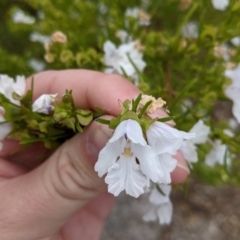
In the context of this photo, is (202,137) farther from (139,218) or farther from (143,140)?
(139,218)

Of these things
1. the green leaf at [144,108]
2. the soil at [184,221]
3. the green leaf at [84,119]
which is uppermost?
the green leaf at [84,119]

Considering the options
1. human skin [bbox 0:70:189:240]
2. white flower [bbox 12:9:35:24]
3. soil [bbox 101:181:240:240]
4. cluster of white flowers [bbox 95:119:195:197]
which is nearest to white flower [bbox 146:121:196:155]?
cluster of white flowers [bbox 95:119:195:197]

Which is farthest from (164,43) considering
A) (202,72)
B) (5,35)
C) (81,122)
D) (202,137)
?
(5,35)

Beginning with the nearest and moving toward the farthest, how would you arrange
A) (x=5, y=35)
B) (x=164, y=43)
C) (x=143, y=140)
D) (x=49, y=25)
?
1. (x=143, y=140)
2. (x=164, y=43)
3. (x=49, y=25)
4. (x=5, y=35)

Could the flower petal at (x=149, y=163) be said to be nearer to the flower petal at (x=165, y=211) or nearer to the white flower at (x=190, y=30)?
the flower petal at (x=165, y=211)

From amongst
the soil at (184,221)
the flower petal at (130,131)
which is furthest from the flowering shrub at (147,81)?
the soil at (184,221)

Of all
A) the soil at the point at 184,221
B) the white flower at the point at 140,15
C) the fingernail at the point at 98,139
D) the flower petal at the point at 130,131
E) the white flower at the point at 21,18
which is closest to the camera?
the flower petal at the point at 130,131

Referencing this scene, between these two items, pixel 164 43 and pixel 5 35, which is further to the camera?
pixel 5 35
